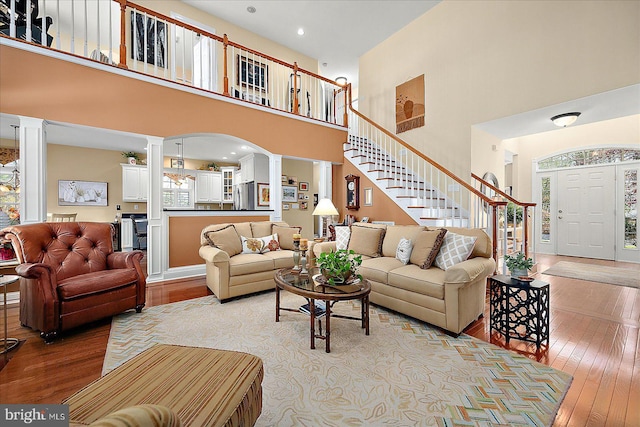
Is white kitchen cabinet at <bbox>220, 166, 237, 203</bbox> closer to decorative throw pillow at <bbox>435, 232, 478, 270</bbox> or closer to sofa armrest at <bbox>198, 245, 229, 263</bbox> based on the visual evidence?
sofa armrest at <bbox>198, 245, 229, 263</bbox>

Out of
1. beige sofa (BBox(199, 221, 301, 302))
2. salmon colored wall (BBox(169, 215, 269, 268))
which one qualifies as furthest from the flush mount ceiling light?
salmon colored wall (BBox(169, 215, 269, 268))

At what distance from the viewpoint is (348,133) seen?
6566 mm

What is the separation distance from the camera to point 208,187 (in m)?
8.51

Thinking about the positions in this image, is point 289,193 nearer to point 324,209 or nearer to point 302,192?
point 302,192

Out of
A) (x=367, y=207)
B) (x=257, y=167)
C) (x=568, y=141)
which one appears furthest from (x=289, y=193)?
(x=568, y=141)

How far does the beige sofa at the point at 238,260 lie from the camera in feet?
10.7

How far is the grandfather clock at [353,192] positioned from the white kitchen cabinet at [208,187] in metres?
4.61

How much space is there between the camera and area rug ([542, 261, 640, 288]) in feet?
13.7

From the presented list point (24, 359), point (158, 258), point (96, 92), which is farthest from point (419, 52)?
point (24, 359)

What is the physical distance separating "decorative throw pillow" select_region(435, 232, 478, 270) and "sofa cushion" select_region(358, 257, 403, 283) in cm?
46

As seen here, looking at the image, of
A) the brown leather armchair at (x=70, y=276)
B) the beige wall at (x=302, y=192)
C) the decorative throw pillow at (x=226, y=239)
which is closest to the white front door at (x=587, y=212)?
the beige wall at (x=302, y=192)

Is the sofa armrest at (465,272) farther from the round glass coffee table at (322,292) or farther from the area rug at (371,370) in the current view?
the round glass coffee table at (322,292)

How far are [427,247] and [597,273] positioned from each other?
3998mm

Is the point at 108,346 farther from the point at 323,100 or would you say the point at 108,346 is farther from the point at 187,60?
the point at 187,60
